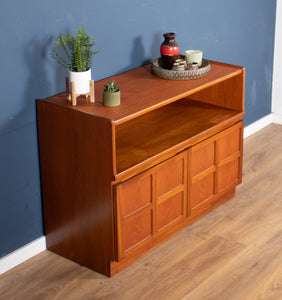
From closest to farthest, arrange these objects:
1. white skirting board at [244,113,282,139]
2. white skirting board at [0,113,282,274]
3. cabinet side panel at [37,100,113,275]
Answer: cabinet side panel at [37,100,113,275], white skirting board at [0,113,282,274], white skirting board at [244,113,282,139]

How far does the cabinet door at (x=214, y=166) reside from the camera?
3.02m

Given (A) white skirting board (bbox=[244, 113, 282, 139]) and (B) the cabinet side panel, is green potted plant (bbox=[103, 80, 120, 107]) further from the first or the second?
(A) white skirting board (bbox=[244, 113, 282, 139])

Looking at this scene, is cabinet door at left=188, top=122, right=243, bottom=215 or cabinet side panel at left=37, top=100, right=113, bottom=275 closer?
cabinet side panel at left=37, top=100, right=113, bottom=275

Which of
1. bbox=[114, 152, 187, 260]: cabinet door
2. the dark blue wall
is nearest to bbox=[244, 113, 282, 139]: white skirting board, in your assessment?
the dark blue wall

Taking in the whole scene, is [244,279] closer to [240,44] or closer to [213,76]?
[213,76]

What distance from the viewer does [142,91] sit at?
110 inches

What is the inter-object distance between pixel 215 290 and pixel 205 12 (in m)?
1.78

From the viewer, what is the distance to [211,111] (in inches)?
128

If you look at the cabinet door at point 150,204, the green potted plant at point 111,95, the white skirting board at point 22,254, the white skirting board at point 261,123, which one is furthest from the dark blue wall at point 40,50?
the white skirting board at point 261,123

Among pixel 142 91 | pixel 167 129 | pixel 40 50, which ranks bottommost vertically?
pixel 167 129

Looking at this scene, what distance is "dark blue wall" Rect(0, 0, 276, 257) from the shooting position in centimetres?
252

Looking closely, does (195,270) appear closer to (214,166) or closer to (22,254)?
(214,166)

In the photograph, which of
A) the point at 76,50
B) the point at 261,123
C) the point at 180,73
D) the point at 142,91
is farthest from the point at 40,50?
the point at 261,123

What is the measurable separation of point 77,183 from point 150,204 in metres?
0.37
